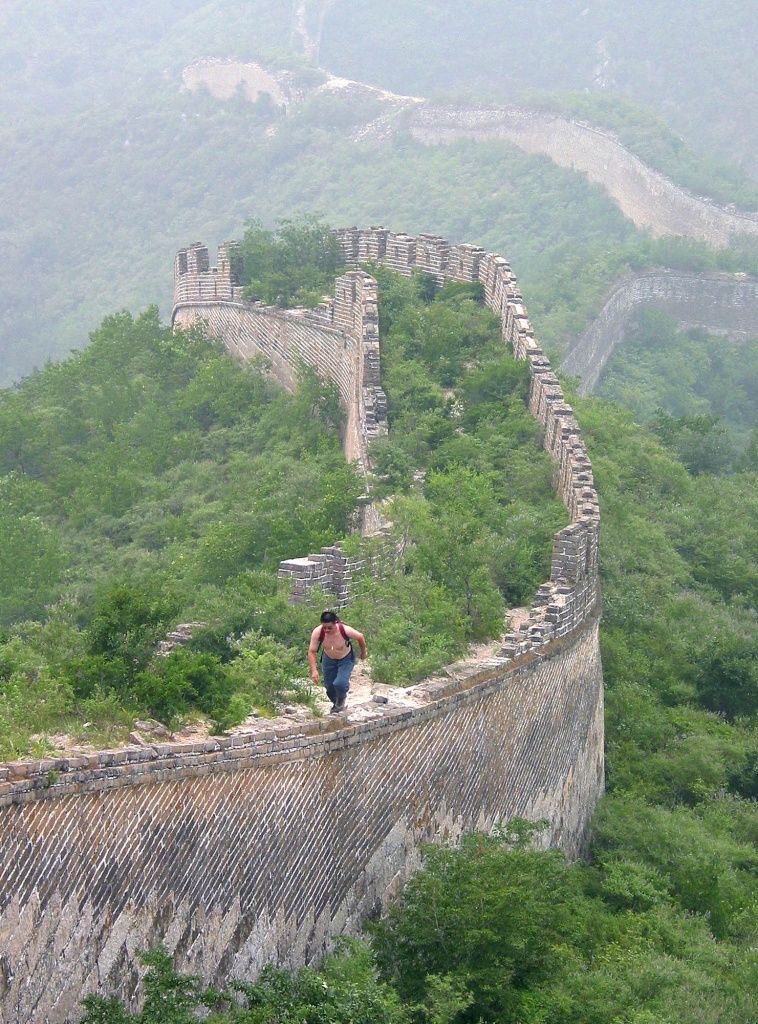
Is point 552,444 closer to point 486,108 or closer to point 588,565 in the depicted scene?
point 588,565

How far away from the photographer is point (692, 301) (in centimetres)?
5019

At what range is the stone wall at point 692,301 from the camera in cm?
4755

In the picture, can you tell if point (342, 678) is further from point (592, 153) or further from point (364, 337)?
point (592, 153)

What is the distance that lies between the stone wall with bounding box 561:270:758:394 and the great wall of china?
88.8ft

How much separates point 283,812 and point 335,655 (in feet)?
4.73

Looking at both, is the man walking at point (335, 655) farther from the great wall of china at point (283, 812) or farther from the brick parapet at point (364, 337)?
the brick parapet at point (364, 337)

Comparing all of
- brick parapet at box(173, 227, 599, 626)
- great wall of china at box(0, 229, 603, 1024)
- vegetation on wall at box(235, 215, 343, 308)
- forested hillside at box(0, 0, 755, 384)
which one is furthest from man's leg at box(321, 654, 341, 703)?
forested hillside at box(0, 0, 755, 384)

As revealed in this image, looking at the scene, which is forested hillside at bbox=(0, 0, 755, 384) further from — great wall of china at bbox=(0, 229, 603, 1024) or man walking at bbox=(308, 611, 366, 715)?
man walking at bbox=(308, 611, 366, 715)

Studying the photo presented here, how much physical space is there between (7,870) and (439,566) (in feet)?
26.5

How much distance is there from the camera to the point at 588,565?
69.4ft

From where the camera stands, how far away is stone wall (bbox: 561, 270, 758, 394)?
47.6m

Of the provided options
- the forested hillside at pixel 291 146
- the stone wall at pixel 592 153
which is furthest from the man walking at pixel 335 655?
the stone wall at pixel 592 153

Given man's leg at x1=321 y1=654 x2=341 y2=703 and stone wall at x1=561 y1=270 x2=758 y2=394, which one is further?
stone wall at x1=561 y1=270 x2=758 y2=394

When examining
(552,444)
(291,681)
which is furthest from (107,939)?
(552,444)
